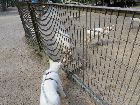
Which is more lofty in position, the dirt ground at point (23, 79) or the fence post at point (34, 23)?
the fence post at point (34, 23)

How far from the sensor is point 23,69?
17.9ft

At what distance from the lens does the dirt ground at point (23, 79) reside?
3945 millimetres

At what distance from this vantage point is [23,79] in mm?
4875

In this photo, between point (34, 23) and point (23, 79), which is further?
point (34, 23)

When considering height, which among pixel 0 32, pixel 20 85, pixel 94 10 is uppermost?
pixel 94 10

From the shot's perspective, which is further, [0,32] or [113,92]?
[0,32]

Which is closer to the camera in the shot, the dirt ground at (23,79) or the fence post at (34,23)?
the dirt ground at (23,79)

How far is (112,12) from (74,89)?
213 cm

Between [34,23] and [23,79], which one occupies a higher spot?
[34,23]

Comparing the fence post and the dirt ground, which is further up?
the fence post

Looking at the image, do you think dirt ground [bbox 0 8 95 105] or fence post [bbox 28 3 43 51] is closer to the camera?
dirt ground [bbox 0 8 95 105]

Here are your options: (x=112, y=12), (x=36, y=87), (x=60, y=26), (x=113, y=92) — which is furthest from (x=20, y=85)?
(x=112, y=12)

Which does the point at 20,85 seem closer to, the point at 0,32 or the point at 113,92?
the point at 113,92

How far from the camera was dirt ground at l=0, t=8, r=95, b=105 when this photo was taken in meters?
3.95
